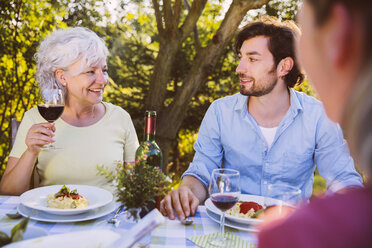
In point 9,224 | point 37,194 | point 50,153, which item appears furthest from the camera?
point 50,153

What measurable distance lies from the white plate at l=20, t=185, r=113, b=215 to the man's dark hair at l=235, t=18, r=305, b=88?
1.73m

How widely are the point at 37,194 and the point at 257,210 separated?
3.27 ft

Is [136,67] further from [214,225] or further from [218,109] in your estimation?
[214,225]

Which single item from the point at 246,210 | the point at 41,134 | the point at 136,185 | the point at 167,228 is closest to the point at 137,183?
the point at 136,185

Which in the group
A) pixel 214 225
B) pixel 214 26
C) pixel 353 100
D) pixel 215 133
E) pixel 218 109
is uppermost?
pixel 214 26

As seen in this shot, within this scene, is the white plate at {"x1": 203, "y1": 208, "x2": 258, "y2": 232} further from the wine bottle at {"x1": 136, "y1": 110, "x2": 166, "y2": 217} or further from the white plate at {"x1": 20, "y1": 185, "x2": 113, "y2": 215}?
the white plate at {"x1": 20, "y1": 185, "x2": 113, "y2": 215}

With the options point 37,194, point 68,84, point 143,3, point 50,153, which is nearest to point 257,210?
point 37,194

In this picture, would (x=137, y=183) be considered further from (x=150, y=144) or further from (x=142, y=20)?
(x=142, y=20)

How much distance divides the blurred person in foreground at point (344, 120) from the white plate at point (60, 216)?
3.59ft

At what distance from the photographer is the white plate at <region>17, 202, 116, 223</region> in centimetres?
143

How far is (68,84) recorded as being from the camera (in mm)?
2381

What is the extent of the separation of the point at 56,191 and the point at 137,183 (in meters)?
0.62

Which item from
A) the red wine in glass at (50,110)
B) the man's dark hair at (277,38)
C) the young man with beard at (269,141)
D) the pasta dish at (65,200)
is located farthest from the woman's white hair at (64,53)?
the man's dark hair at (277,38)

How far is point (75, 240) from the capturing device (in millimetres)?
990
